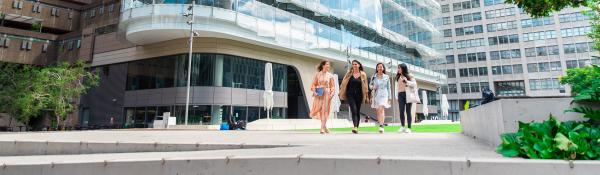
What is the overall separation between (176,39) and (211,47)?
337cm

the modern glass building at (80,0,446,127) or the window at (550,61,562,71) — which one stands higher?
the window at (550,61,562,71)

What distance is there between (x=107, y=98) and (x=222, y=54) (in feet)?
49.0

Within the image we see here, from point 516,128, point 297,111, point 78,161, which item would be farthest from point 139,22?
point 516,128

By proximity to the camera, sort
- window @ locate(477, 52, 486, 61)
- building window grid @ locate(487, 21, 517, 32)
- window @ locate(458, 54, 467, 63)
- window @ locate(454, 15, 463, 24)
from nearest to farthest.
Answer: building window grid @ locate(487, 21, 517, 32), window @ locate(477, 52, 486, 61), window @ locate(458, 54, 467, 63), window @ locate(454, 15, 463, 24)

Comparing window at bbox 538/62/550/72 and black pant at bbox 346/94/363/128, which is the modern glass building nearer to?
black pant at bbox 346/94/363/128

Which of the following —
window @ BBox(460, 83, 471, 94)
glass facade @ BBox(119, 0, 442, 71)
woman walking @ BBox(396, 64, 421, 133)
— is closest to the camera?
woman walking @ BBox(396, 64, 421, 133)

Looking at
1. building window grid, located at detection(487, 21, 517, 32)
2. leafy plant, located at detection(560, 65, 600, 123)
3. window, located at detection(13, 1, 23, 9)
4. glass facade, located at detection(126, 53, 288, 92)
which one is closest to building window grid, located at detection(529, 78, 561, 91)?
building window grid, located at detection(487, 21, 517, 32)

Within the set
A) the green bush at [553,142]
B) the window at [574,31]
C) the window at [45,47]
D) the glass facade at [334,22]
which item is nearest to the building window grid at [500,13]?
the window at [574,31]

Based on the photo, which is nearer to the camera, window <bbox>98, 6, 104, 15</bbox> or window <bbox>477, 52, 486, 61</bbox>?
window <bbox>98, 6, 104, 15</bbox>

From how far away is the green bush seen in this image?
265cm

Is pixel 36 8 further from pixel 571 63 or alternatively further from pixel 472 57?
pixel 571 63

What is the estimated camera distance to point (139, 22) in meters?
27.5

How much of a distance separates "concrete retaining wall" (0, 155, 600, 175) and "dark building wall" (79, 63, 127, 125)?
33.4 meters

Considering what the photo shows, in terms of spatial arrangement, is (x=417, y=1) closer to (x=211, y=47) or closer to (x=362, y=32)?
(x=362, y=32)
